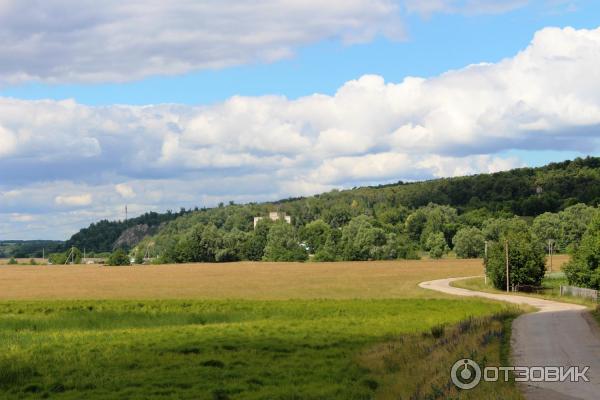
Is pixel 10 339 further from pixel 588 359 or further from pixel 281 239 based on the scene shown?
pixel 281 239

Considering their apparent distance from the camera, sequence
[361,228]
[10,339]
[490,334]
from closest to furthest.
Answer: [490,334] < [10,339] < [361,228]

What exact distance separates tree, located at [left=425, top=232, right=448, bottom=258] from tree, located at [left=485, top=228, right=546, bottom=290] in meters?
91.8

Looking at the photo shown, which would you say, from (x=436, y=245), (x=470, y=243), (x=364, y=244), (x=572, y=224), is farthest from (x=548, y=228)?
(x=364, y=244)

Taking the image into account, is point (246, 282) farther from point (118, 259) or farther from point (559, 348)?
point (559, 348)

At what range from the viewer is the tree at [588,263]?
85250mm

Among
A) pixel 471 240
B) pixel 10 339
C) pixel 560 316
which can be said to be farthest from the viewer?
pixel 471 240

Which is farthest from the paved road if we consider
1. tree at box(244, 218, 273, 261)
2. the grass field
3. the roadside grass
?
tree at box(244, 218, 273, 261)

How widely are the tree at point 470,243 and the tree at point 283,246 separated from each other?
3732cm

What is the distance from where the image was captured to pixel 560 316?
151 ft

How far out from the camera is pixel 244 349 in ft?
110

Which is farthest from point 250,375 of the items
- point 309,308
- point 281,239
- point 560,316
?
point 281,239

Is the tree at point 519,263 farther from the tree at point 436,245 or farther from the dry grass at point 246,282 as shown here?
the tree at point 436,245

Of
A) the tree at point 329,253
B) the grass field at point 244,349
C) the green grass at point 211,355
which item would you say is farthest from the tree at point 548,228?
the green grass at point 211,355

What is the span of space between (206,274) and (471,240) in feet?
216
